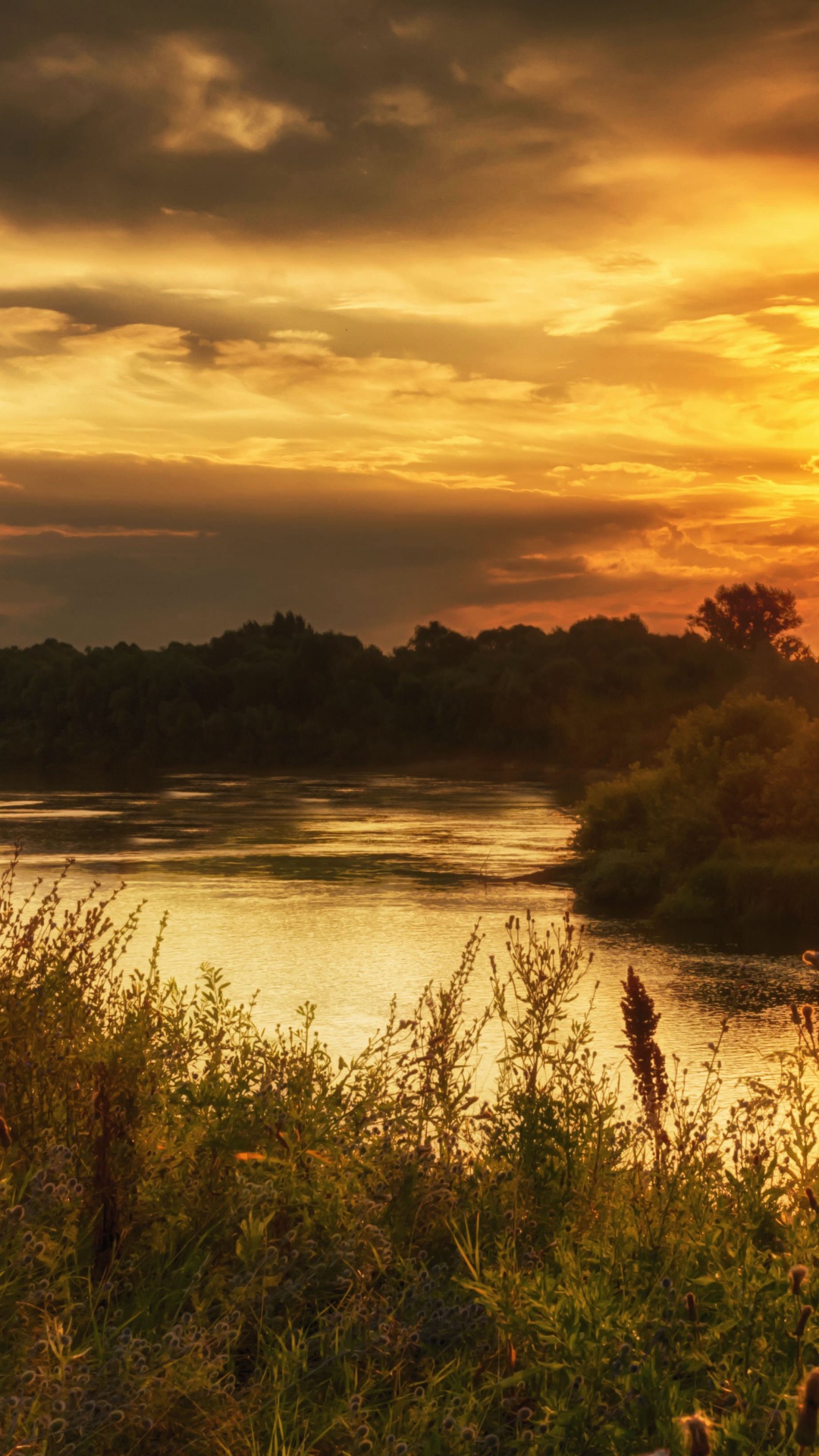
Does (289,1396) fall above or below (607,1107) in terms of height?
below

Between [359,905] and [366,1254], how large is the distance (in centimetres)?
2658

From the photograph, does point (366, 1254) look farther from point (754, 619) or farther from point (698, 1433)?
point (754, 619)

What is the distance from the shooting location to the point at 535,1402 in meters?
4.65

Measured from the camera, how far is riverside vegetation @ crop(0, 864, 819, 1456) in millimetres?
4238

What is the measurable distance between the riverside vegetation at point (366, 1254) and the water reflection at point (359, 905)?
8.64 m

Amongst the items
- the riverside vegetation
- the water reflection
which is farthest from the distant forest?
the riverside vegetation

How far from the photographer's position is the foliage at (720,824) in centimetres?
3200

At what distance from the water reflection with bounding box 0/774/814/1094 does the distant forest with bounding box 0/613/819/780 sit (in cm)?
4190

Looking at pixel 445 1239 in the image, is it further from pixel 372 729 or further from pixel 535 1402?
pixel 372 729

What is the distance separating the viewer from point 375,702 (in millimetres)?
117438

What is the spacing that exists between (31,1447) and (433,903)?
28691 millimetres

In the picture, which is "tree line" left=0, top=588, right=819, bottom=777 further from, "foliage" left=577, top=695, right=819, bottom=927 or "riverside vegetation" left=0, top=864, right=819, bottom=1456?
"riverside vegetation" left=0, top=864, right=819, bottom=1456

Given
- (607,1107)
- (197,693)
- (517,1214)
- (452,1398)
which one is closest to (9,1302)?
(452,1398)

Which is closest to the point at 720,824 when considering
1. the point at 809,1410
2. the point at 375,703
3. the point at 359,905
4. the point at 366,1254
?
the point at 359,905
